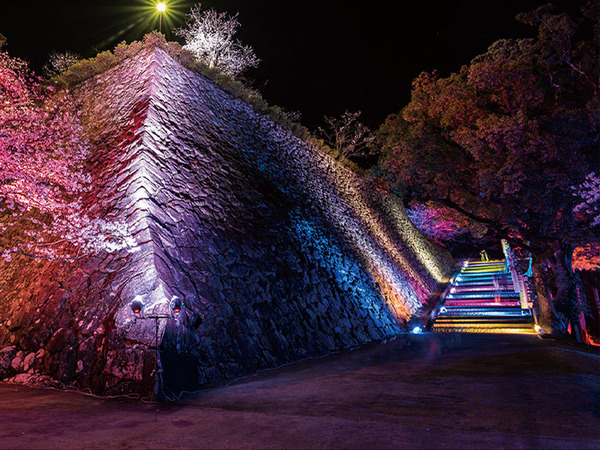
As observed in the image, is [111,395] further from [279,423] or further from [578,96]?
[578,96]

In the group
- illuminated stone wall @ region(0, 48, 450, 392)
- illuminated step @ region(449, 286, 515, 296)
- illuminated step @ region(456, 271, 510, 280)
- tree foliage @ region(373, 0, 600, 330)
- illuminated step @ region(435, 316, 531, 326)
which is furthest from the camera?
illuminated step @ region(456, 271, 510, 280)

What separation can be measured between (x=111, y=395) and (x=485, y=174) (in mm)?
12391

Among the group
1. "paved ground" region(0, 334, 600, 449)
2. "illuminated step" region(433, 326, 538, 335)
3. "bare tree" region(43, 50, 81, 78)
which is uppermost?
"bare tree" region(43, 50, 81, 78)

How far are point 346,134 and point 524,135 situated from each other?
558 inches

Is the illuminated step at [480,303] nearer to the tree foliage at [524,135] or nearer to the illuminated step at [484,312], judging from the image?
the illuminated step at [484,312]

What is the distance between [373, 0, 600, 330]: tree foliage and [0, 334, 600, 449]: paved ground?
666cm

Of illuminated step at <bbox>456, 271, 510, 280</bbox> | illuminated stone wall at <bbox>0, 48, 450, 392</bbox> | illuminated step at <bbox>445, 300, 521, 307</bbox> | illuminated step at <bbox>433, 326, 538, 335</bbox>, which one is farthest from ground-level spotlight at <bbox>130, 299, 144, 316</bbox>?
illuminated step at <bbox>456, 271, 510, 280</bbox>

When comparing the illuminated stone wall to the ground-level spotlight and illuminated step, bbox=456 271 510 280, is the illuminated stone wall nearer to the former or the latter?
the ground-level spotlight

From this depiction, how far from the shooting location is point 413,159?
1405 centimetres

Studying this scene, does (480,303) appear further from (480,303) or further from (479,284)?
(479,284)

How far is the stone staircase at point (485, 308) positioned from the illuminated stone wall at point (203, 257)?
1.74m

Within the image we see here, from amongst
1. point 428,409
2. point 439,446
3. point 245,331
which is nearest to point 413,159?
point 245,331

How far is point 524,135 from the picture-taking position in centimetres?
1083

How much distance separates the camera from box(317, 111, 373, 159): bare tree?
2359cm
